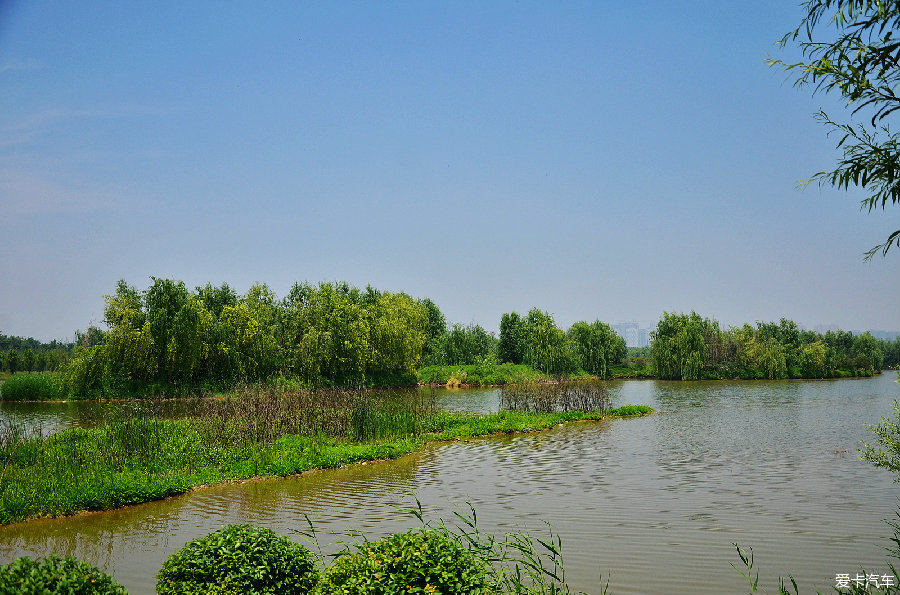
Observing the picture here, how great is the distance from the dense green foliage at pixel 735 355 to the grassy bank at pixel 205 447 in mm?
37766

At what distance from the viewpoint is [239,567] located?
17.0 ft

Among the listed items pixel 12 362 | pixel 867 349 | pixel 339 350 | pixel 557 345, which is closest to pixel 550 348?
pixel 557 345

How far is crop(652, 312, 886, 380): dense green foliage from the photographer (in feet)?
187

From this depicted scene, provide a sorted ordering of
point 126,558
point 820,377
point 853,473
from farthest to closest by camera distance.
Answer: point 820,377 → point 853,473 → point 126,558

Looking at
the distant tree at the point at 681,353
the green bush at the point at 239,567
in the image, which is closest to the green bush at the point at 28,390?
the green bush at the point at 239,567

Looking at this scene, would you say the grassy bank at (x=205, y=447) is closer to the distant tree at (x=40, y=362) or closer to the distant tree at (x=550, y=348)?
the distant tree at (x=550, y=348)

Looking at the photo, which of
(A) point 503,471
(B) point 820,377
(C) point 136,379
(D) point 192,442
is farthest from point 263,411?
(B) point 820,377

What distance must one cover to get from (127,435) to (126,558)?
22.5ft

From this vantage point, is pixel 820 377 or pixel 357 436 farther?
pixel 820 377

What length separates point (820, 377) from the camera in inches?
2411

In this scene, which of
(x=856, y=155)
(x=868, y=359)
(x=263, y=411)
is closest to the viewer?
(x=856, y=155)

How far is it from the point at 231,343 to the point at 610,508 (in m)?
35.3

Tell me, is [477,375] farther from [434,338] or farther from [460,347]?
[434,338]

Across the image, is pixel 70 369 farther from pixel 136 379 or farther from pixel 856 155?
pixel 856 155
